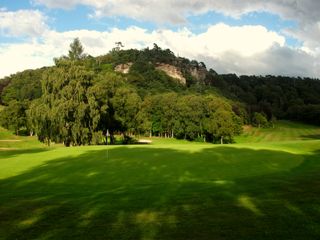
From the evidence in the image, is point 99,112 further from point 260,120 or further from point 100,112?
point 260,120

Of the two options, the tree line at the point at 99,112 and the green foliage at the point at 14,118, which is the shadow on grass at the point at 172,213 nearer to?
Result: the tree line at the point at 99,112

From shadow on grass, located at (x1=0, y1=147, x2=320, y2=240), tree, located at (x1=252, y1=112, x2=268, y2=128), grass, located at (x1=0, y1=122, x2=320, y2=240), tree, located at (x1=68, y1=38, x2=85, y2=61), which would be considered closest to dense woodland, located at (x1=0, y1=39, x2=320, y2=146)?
tree, located at (x1=68, y1=38, x2=85, y2=61)

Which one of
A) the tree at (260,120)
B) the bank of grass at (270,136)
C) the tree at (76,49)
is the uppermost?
the tree at (76,49)

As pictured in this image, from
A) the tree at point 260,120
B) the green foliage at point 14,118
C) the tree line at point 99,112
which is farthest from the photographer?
the tree at point 260,120

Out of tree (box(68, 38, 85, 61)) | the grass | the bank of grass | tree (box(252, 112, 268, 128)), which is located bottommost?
the bank of grass

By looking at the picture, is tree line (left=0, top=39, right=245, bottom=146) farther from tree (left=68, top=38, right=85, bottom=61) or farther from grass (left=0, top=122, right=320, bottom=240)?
grass (left=0, top=122, right=320, bottom=240)

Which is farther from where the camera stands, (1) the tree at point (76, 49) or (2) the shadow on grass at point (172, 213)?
(1) the tree at point (76, 49)

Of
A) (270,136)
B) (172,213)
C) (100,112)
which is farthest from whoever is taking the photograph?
(270,136)

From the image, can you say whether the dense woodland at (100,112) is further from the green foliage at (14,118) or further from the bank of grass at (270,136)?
the bank of grass at (270,136)

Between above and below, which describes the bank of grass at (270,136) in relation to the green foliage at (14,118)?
below

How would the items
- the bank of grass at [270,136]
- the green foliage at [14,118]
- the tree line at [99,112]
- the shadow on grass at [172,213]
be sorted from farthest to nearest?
the bank of grass at [270,136] < the green foliage at [14,118] < the tree line at [99,112] < the shadow on grass at [172,213]

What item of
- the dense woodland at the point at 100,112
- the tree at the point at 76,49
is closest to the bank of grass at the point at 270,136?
the dense woodland at the point at 100,112

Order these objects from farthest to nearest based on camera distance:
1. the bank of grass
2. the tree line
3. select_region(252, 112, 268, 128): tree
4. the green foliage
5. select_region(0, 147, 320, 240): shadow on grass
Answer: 1. select_region(252, 112, 268, 128): tree
2. the bank of grass
3. the green foliage
4. the tree line
5. select_region(0, 147, 320, 240): shadow on grass

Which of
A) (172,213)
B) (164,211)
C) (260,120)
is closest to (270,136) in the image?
(260,120)
